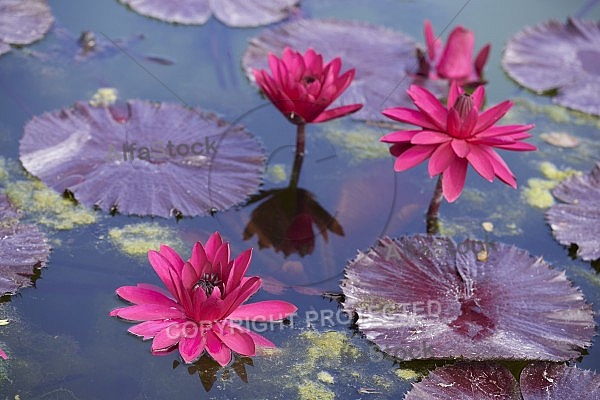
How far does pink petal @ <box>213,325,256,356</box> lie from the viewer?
2.14 m

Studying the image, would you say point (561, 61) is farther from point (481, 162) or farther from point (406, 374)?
point (406, 374)

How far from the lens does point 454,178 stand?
249 cm

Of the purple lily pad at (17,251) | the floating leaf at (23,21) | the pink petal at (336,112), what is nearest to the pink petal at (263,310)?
the purple lily pad at (17,251)

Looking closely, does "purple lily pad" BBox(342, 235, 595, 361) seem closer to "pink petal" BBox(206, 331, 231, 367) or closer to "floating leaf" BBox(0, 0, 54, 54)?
"pink petal" BBox(206, 331, 231, 367)

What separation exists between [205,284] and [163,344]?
0.65 ft

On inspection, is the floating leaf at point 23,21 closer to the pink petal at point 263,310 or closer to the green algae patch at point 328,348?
the pink petal at point 263,310

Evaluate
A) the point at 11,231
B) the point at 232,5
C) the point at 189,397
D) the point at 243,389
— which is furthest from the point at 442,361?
the point at 232,5

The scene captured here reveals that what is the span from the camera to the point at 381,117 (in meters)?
3.25

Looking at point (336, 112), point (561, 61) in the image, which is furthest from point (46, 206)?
point (561, 61)

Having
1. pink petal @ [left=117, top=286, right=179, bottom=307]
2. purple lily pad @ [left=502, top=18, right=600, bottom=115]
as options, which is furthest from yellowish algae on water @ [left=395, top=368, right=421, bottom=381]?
purple lily pad @ [left=502, top=18, right=600, bottom=115]

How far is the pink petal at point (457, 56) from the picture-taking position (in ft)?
11.1

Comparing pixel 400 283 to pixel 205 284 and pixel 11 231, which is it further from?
pixel 11 231

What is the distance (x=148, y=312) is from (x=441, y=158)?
3.34 feet

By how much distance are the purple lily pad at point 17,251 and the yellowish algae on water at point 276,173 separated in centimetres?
85
